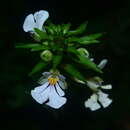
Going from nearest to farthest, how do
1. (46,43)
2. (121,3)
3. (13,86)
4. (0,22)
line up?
(46,43), (13,86), (0,22), (121,3)

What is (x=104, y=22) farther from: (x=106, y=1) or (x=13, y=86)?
(x=13, y=86)

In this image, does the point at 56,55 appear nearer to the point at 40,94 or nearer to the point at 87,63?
the point at 87,63

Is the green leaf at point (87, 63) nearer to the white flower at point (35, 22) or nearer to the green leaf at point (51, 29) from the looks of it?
the green leaf at point (51, 29)

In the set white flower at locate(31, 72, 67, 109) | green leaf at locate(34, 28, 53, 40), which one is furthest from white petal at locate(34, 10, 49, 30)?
white flower at locate(31, 72, 67, 109)

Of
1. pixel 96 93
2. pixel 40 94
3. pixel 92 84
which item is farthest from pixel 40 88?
pixel 96 93

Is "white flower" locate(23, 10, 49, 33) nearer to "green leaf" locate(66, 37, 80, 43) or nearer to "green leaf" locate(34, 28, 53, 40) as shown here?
"green leaf" locate(34, 28, 53, 40)

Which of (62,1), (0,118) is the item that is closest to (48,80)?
(0,118)

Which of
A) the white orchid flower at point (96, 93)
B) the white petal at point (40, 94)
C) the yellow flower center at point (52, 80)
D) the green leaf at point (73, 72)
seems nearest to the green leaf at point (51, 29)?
the green leaf at point (73, 72)
